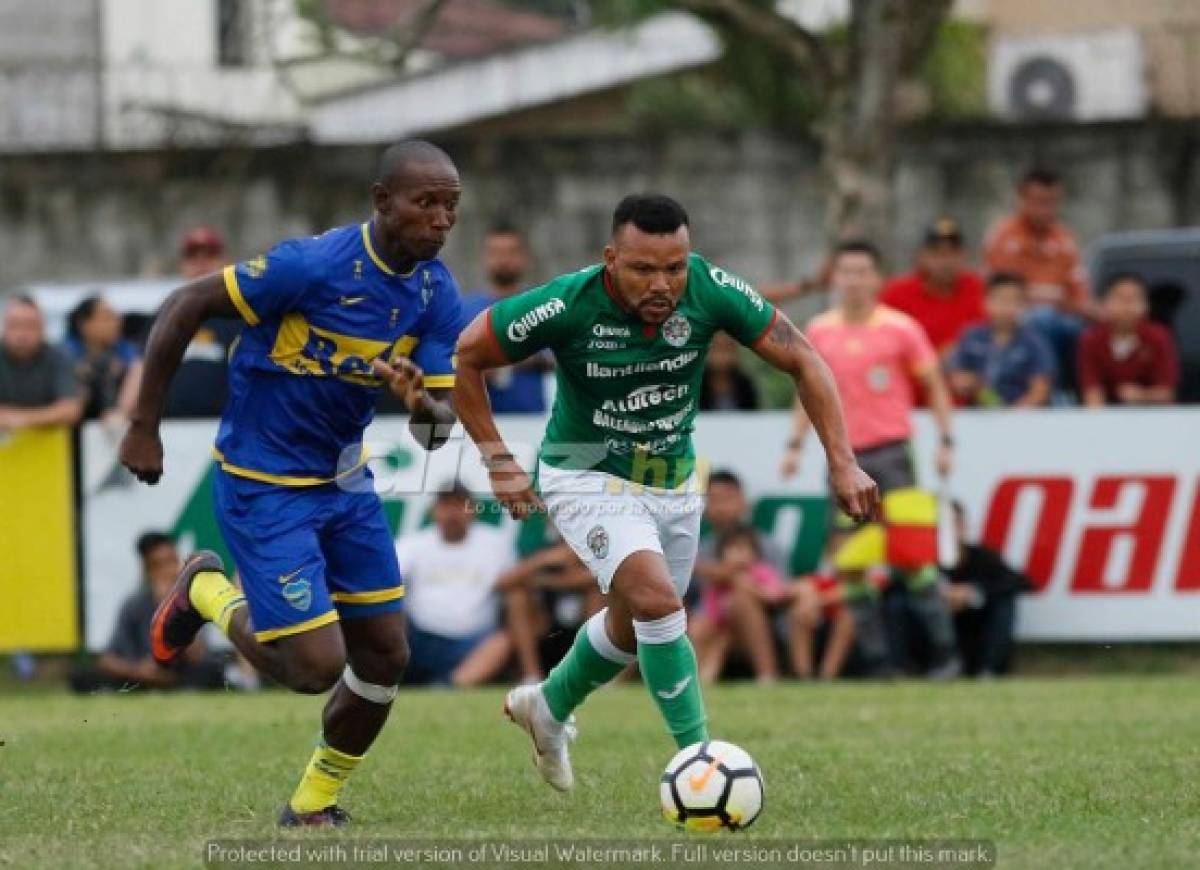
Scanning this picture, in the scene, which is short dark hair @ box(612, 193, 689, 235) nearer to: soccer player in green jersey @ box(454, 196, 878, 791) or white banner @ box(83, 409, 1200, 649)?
soccer player in green jersey @ box(454, 196, 878, 791)

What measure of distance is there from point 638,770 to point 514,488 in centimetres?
192

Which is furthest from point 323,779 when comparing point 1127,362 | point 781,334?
point 1127,362

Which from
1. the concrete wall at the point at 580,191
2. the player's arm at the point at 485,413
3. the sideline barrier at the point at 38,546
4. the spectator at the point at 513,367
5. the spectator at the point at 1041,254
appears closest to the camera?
the player's arm at the point at 485,413

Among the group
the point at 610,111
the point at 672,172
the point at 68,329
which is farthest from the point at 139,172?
the point at 610,111

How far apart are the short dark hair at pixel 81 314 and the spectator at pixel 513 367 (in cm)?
259

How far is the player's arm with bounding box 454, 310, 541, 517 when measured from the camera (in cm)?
853

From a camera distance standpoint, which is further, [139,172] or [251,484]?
[139,172]

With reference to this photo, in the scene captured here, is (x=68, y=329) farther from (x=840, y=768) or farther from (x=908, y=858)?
(x=908, y=858)

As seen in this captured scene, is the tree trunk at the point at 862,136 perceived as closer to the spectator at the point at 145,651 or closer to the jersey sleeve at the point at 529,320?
the spectator at the point at 145,651

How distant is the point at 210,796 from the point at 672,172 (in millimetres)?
14215

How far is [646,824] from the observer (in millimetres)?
8172

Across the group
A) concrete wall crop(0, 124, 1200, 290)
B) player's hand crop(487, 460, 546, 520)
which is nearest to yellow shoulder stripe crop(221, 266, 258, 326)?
player's hand crop(487, 460, 546, 520)

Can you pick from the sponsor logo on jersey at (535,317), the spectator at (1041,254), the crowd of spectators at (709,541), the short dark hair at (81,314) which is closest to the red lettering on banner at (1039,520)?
the crowd of spectators at (709,541)

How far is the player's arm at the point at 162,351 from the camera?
27.2 feet
